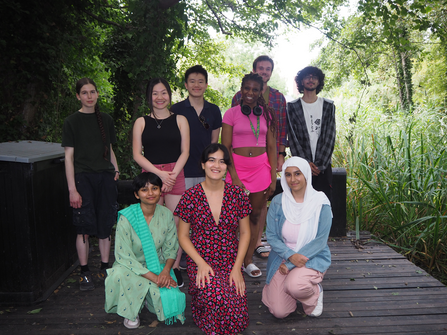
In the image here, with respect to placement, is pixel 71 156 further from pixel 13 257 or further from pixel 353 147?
pixel 353 147

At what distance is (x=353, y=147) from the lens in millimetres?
5504

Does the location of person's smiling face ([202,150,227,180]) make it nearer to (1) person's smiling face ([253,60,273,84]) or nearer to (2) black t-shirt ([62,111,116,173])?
(2) black t-shirt ([62,111,116,173])

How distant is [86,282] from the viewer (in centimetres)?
301

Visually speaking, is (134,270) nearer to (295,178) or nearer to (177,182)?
(177,182)

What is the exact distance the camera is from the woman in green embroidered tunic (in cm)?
244

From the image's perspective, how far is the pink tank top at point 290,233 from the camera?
8.94ft

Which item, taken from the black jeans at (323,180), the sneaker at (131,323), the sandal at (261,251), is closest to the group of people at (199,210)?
the sneaker at (131,323)

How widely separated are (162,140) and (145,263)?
3.25ft

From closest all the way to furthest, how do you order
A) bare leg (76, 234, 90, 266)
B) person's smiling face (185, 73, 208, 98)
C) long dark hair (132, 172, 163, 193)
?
long dark hair (132, 172, 163, 193) → bare leg (76, 234, 90, 266) → person's smiling face (185, 73, 208, 98)

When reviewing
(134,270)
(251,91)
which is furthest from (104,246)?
(251,91)

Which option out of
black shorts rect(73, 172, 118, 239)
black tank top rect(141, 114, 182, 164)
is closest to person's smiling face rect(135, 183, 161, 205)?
black tank top rect(141, 114, 182, 164)

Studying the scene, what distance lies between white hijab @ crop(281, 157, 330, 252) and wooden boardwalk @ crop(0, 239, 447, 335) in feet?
1.80

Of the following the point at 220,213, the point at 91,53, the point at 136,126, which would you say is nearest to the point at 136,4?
the point at 91,53

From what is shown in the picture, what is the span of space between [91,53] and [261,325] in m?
4.54
